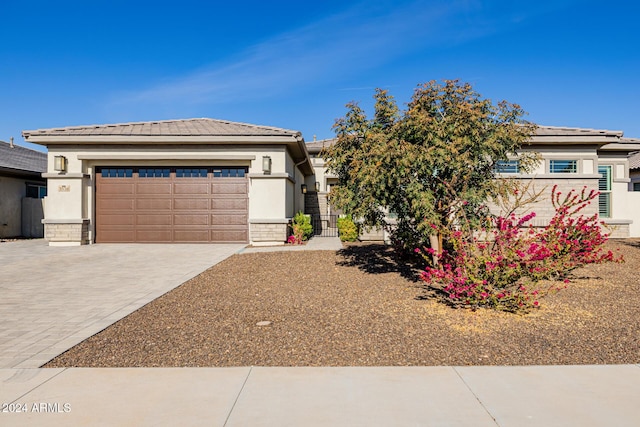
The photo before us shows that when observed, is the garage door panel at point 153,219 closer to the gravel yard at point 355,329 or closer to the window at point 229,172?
the window at point 229,172

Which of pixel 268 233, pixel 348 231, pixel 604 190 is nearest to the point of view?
pixel 268 233

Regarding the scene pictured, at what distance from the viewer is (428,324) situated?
5.32m

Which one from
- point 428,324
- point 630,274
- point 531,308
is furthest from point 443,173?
point 630,274

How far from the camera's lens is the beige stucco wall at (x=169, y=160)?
1484 cm

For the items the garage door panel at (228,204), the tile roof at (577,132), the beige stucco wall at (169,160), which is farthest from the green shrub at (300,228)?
the tile roof at (577,132)

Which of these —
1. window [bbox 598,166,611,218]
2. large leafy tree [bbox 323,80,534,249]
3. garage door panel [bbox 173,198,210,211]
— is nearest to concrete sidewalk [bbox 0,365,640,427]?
large leafy tree [bbox 323,80,534,249]

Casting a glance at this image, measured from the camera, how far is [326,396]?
335 centimetres

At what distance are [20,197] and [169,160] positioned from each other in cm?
1145

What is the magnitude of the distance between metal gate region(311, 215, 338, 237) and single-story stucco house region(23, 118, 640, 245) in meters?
5.24

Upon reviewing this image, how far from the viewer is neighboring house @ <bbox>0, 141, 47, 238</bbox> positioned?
19391 millimetres

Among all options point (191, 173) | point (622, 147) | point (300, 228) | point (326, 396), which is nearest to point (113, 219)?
point (191, 173)

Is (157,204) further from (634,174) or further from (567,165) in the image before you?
(634,174)

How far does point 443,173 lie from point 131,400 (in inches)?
263

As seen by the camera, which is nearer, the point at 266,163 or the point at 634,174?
the point at 266,163
